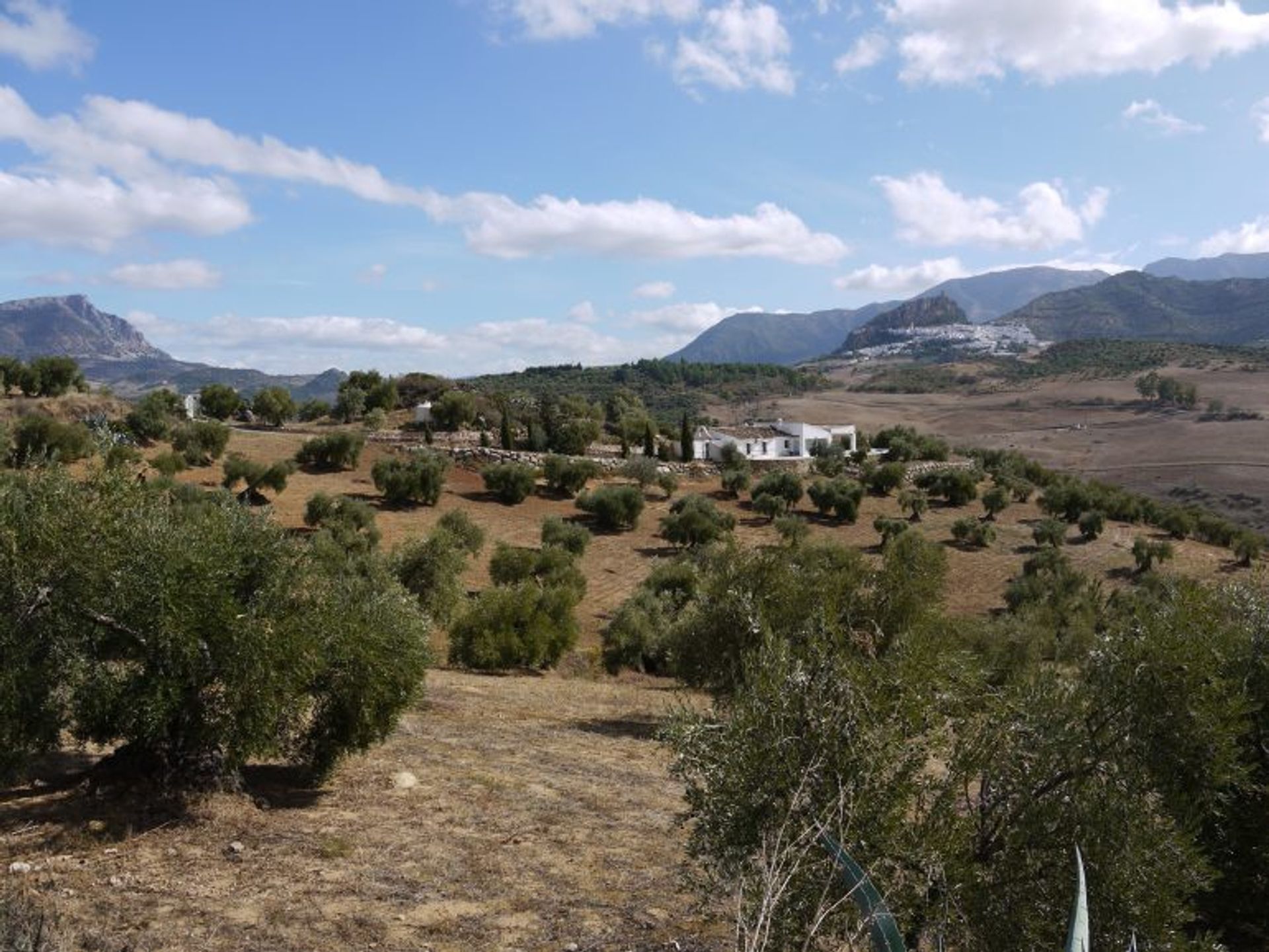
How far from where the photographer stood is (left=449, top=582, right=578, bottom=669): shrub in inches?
1146

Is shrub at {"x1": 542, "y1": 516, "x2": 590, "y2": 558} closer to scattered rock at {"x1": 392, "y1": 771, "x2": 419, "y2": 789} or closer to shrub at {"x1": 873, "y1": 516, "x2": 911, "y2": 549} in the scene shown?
shrub at {"x1": 873, "y1": 516, "x2": 911, "y2": 549}

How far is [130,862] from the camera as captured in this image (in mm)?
10164

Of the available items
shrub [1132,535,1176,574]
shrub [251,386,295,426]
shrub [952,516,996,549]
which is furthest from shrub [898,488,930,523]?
shrub [251,386,295,426]

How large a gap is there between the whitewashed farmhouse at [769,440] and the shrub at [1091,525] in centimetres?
3071

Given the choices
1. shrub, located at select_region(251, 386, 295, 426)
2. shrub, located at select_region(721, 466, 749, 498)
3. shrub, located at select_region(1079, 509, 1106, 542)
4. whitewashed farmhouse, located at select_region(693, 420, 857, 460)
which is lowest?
shrub, located at select_region(1079, 509, 1106, 542)

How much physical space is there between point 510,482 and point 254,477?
1658 centimetres

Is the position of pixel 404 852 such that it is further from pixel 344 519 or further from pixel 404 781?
pixel 344 519

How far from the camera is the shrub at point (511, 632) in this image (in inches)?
1146

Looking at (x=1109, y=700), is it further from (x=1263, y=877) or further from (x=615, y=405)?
(x=615, y=405)

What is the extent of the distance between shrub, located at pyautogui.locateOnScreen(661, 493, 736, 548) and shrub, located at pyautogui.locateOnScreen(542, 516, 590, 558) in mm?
7009

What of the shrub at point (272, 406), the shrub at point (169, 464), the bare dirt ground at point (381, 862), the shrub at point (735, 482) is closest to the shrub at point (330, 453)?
the shrub at point (169, 464)

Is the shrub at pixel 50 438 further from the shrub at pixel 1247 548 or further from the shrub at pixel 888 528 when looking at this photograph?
the shrub at pixel 1247 548

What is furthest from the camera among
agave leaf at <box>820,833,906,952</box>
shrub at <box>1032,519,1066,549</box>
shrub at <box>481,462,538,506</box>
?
shrub at <box>481,462,538,506</box>

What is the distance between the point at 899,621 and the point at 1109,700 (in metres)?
12.2
